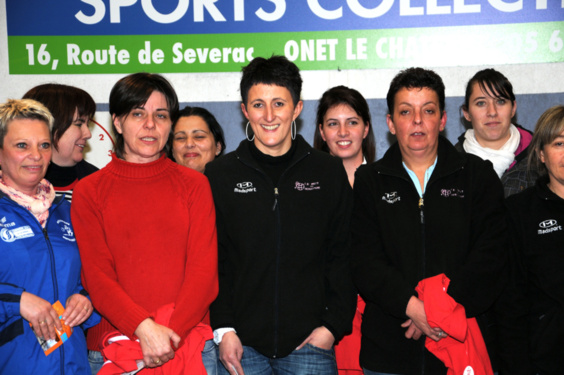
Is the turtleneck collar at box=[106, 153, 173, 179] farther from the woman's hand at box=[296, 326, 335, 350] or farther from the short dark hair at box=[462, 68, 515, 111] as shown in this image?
the short dark hair at box=[462, 68, 515, 111]

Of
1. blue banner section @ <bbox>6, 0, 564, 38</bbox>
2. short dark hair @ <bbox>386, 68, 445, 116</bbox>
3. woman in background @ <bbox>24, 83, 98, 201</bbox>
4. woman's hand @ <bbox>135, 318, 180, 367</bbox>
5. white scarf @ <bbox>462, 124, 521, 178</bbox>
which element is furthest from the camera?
blue banner section @ <bbox>6, 0, 564, 38</bbox>

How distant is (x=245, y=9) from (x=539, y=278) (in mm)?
3330

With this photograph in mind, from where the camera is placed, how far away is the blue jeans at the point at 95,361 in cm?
256

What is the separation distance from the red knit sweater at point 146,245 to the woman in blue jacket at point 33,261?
125 millimetres

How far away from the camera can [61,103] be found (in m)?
3.27

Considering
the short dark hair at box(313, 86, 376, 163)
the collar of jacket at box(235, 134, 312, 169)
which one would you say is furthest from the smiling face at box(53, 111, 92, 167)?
the short dark hair at box(313, 86, 376, 163)

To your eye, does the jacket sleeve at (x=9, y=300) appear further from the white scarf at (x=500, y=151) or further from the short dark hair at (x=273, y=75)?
the white scarf at (x=500, y=151)

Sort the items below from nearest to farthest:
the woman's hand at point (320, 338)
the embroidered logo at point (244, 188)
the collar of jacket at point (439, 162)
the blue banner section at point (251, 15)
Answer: the woman's hand at point (320, 338), the embroidered logo at point (244, 188), the collar of jacket at point (439, 162), the blue banner section at point (251, 15)

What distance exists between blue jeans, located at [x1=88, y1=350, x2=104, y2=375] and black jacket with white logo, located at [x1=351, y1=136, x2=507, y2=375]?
52.3 inches

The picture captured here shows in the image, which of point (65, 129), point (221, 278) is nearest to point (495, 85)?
point (221, 278)

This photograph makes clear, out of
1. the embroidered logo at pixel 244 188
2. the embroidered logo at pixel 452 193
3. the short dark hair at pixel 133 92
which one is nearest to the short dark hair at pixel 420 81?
the embroidered logo at pixel 452 193

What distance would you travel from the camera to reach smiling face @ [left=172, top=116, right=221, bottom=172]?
12.2 feet

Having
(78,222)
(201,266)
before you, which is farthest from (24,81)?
(201,266)

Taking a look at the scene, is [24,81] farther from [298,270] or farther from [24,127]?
[298,270]
